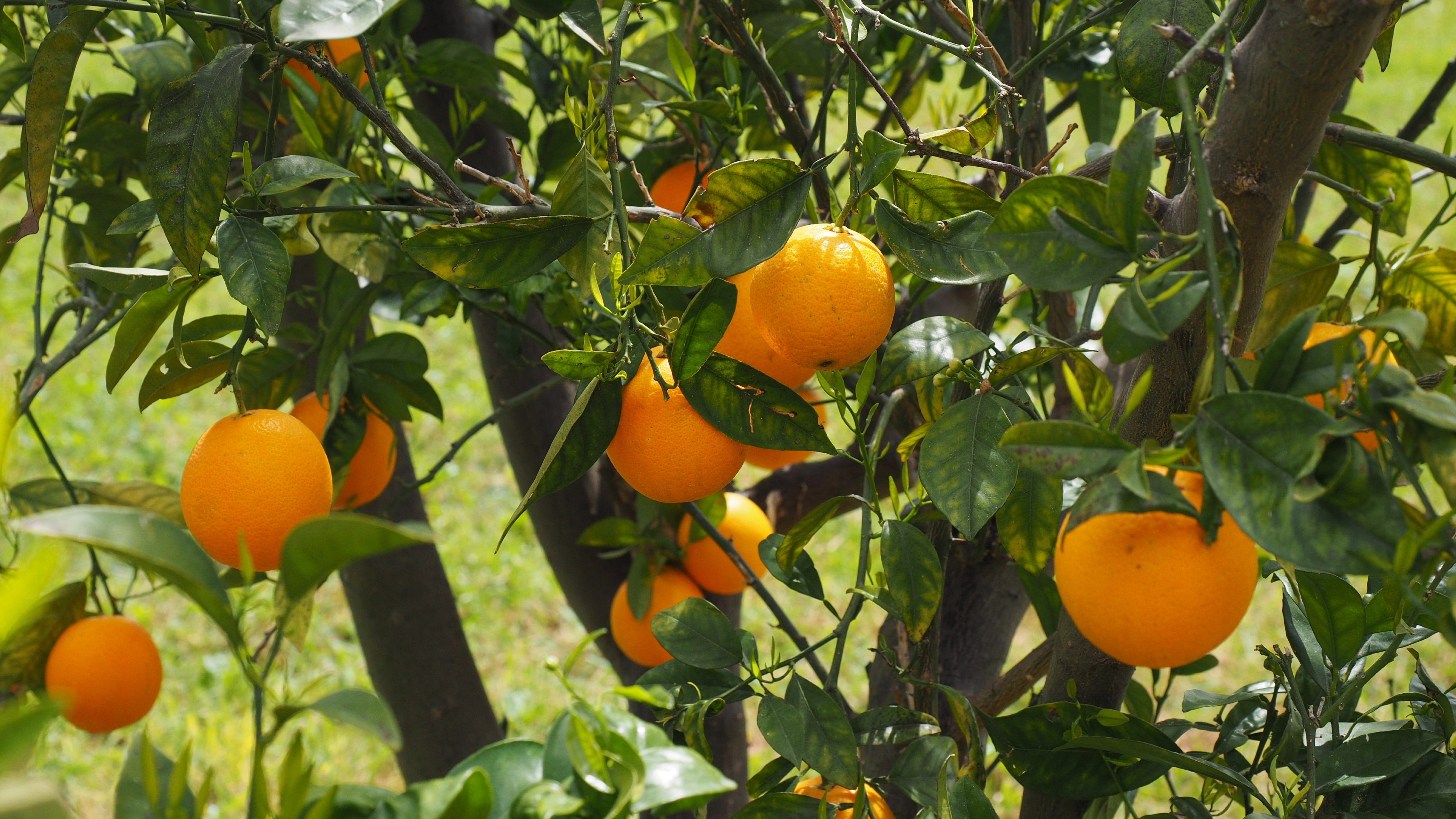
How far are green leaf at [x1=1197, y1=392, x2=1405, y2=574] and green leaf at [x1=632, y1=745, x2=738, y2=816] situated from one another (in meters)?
0.20

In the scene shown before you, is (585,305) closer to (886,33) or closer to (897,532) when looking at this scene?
(897,532)

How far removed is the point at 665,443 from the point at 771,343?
8 centimetres

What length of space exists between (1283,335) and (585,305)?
0.49m

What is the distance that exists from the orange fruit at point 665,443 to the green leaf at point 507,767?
0.57ft

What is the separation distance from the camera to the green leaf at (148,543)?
0.90ft

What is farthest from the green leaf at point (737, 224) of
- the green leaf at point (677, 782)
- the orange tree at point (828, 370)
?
the green leaf at point (677, 782)

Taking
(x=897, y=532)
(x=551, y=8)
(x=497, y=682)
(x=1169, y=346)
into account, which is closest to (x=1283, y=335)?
(x=1169, y=346)

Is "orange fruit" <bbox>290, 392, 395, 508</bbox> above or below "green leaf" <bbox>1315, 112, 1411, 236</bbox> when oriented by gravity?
below

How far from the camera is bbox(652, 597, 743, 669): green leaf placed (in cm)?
60

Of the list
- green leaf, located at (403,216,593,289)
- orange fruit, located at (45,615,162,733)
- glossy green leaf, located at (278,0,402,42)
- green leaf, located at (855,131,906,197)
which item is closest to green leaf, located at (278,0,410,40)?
glossy green leaf, located at (278,0,402,42)

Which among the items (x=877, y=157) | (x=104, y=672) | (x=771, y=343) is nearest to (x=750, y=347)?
(x=771, y=343)

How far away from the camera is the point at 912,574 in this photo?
1.86 feet

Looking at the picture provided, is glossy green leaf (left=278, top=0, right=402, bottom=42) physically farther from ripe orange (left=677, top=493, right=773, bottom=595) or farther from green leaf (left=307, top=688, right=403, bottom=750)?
ripe orange (left=677, top=493, right=773, bottom=595)

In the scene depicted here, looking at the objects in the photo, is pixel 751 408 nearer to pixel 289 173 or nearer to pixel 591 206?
pixel 591 206
